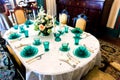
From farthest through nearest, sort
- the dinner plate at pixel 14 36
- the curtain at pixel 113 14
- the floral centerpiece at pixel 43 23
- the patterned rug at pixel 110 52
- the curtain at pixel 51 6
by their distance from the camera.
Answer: the curtain at pixel 51 6, the curtain at pixel 113 14, the patterned rug at pixel 110 52, the dinner plate at pixel 14 36, the floral centerpiece at pixel 43 23

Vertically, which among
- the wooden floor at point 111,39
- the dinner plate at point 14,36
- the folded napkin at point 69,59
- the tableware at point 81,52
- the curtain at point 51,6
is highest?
the curtain at point 51,6

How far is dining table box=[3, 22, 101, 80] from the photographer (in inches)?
48.4

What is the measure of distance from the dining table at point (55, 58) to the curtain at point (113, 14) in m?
1.89

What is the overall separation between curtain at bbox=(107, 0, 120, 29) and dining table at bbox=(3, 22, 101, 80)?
74.2 inches

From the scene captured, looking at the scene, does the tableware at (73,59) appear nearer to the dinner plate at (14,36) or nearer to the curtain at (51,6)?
the dinner plate at (14,36)

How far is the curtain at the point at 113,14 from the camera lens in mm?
3110

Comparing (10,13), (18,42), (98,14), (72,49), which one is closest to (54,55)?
(72,49)

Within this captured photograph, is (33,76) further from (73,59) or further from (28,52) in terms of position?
(73,59)

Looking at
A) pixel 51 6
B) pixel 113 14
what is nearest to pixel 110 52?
pixel 113 14

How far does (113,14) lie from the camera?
129 inches

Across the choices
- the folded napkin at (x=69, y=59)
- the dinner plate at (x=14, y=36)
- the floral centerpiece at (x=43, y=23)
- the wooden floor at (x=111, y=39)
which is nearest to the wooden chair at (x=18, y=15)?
the dinner plate at (x=14, y=36)

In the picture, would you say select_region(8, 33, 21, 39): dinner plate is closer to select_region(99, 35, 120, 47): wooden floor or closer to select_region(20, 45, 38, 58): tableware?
select_region(20, 45, 38, 58): tableware

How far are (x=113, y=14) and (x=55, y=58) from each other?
269 centimetres

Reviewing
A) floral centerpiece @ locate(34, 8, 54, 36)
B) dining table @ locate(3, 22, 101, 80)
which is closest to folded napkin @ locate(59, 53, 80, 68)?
dining table @ locate(3, 22, 101, 80)
